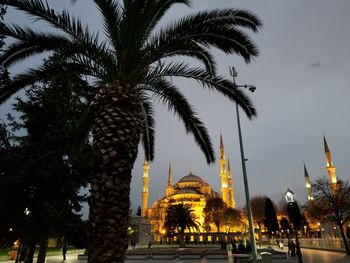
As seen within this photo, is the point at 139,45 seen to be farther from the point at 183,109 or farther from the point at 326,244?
the point at 326,244

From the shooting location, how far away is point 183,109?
8.65 metres

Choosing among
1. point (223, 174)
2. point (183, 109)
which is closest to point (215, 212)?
point (223, 174)

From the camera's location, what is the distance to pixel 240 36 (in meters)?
7.24

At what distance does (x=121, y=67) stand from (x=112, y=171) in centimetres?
257

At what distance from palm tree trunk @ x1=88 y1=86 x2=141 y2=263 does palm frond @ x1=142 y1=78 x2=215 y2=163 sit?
1.77 meters

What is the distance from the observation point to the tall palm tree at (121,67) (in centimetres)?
533

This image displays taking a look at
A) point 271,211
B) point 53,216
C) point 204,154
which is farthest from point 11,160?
point 271,211

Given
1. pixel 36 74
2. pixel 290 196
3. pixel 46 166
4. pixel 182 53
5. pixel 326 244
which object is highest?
pixel 182 53

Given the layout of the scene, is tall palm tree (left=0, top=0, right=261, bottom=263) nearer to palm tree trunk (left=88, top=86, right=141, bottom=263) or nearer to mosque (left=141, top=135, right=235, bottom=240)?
palm tree trunk (left=88, top=86, right=141, bottom=263)

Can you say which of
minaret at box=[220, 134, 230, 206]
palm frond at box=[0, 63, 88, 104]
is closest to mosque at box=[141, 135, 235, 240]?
minaret at box=[220, 134, 230, 206]

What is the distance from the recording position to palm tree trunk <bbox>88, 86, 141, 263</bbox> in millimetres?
5070

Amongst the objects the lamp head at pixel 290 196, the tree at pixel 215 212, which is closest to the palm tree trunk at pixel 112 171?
the lamp head at pixel 290 196

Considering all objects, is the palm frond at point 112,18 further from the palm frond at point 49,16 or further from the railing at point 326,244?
the railing at point 326,244

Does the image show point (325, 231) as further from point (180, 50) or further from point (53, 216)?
point (180, 50)
